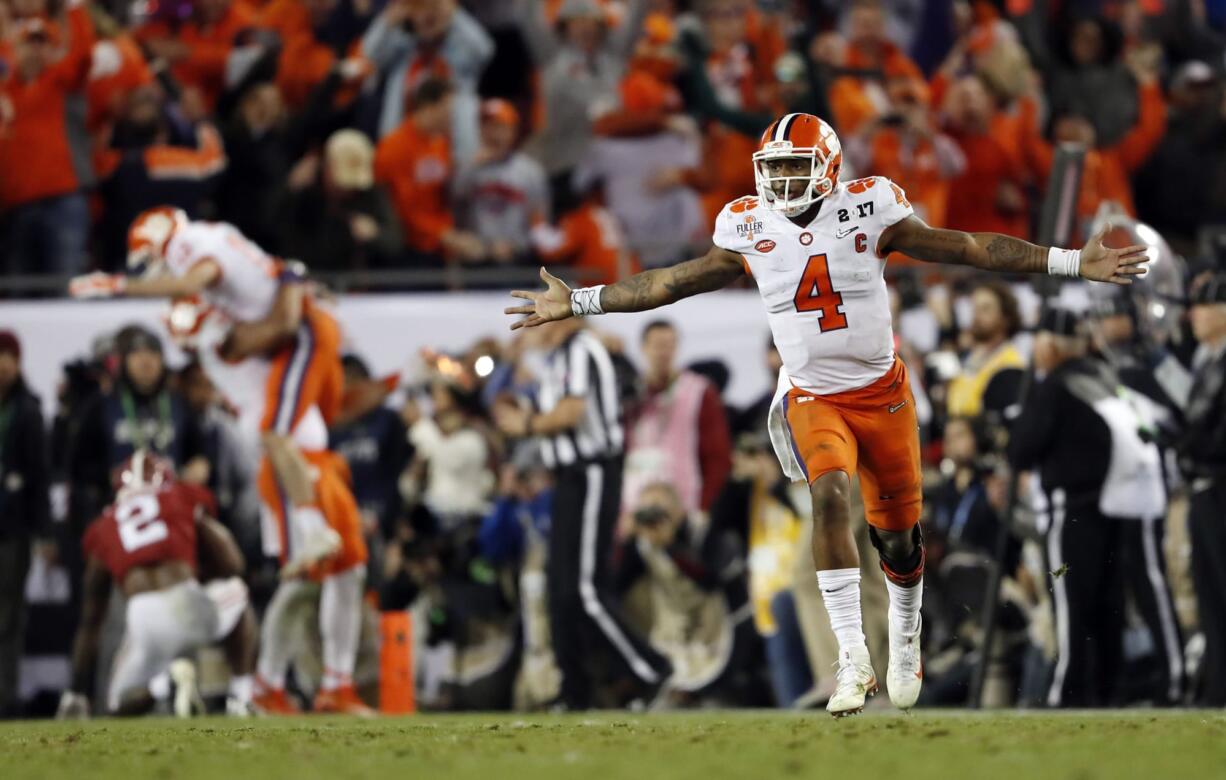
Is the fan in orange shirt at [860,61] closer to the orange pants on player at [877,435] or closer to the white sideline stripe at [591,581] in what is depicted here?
the white sideline stripe at [591,581]

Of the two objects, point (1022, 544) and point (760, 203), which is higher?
point (760, 203)

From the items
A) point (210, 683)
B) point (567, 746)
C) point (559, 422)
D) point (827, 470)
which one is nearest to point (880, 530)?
point (827, 470)

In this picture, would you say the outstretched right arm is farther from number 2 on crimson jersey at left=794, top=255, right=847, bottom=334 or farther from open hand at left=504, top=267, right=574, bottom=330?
number 2 on crimson jersey at left=794, top=255, right=847, bottom=334

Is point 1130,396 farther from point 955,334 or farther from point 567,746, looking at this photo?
point 567,746

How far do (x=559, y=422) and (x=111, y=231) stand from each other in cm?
403

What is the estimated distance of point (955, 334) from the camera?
13016mm

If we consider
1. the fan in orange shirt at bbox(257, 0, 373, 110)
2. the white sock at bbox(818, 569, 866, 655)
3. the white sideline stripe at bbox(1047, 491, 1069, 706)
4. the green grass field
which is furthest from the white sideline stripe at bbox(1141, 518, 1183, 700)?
the fan in orange shirt at bbox(257, 0, 373, 110)

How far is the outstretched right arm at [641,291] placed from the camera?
9.02 metres

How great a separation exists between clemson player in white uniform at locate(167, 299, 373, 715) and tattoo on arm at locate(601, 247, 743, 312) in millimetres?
4169

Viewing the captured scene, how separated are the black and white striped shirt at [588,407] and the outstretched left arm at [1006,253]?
4091 mm

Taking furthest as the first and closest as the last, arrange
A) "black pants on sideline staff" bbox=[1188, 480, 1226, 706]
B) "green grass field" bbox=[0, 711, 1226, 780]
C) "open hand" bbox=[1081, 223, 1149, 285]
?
"black pants on sideline staff" bbox=[1188, 480, 1226, 706] → "open hand" bbox=[1081, 223, 1149, 285] → "green grass field" bbox=[0, 711, 1226, 780]

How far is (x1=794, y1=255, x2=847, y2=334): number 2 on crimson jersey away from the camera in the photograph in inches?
348

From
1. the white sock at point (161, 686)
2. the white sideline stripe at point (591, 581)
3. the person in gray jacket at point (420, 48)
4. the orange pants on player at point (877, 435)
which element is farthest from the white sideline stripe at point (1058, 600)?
the person in gray jacket at point (420, 48)

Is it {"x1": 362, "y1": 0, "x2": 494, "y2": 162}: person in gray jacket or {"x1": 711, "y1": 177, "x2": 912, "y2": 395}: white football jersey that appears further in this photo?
{"x1": 362, "y1": 0, "x2": 494, "y2": 162}: person in gray jacket
